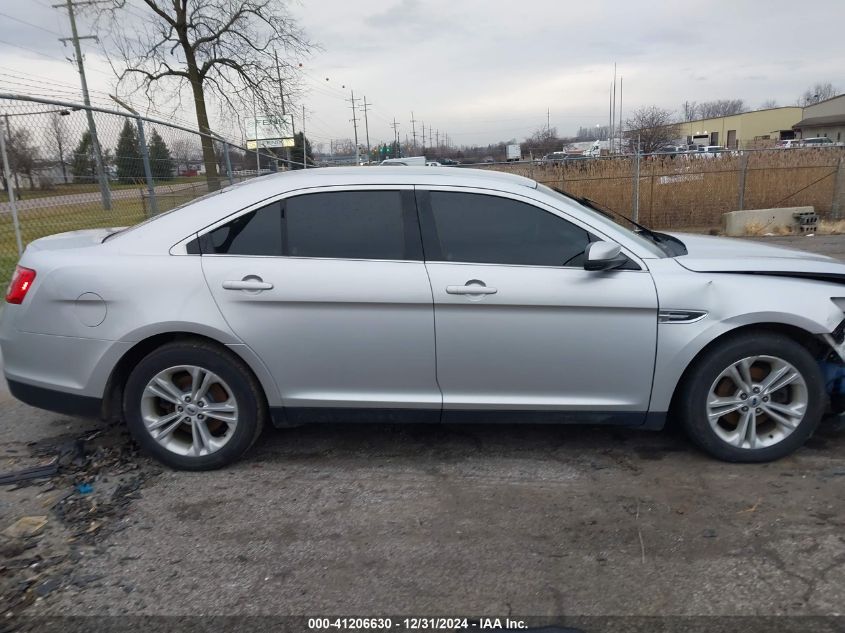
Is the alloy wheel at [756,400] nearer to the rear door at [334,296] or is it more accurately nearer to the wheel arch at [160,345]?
the rear door at [334,296]

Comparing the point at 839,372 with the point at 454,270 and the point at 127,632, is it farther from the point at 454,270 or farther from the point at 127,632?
the point at 127,632

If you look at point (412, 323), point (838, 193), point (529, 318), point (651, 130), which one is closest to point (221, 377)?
point (412, 323)

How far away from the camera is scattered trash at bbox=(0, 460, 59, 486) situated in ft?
12.0

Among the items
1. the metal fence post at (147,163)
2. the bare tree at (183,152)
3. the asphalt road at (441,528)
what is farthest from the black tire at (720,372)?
the bare tree at (183,152)

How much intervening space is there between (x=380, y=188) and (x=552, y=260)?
3.47 ft

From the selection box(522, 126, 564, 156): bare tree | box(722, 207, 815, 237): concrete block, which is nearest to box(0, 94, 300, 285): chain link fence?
box(722, 207, 815, 237): concrete block

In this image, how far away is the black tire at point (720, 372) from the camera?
3.51 meters

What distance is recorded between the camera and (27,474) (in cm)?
371

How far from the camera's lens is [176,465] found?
12.2ft

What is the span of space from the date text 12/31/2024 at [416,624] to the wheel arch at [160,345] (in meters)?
1.45

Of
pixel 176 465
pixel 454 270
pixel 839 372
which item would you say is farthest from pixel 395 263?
pixel 839 372

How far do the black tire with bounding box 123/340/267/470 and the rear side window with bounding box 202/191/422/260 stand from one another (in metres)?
0.58

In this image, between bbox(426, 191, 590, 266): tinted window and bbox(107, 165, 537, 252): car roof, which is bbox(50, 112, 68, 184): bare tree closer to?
bbox(107, 165, 537, 252): car roof

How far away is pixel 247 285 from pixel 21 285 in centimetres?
134
